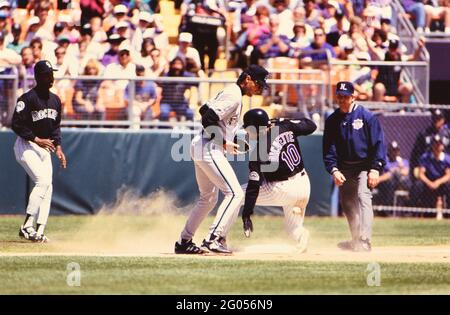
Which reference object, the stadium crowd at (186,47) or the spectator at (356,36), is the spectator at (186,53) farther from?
the spectator at (356,36)

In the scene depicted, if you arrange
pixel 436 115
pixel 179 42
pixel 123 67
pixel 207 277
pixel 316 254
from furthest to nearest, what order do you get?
pixel 179 42, pixel 436 115, pixel 123 67, pixel 316 254, pixel 207 277

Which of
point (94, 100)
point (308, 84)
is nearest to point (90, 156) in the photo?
point (94, 100)

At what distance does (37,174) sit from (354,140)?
4.31m

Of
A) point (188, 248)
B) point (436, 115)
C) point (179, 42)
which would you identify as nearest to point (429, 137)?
point (436, 115)

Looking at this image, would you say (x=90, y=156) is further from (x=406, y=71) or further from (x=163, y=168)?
(x=406, y=71)

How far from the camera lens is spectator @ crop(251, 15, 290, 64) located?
20.8 meters

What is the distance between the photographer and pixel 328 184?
19938 millimetres

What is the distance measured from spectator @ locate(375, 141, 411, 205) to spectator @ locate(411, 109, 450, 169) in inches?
8.7

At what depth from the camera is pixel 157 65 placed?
65.5ft

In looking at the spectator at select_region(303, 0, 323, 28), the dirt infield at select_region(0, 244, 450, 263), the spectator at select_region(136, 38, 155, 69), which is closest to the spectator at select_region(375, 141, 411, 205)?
the spectator at select_region(303, 0, 323, 28)

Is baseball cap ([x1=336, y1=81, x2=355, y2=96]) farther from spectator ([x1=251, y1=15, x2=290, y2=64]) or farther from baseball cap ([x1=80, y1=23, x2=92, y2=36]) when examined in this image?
baseball cap ([x1=80, y1=23, x2=92, y2=36])

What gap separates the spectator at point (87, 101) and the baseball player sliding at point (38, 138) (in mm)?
4275

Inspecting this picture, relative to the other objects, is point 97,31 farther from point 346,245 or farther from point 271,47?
point 346,245
